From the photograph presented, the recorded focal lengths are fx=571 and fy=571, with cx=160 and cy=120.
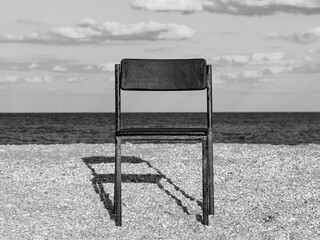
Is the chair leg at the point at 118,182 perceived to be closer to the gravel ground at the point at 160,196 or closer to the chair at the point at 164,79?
the chair at the point at 164,79

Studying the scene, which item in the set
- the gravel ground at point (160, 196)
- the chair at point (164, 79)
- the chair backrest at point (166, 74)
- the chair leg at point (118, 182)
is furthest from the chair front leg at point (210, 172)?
the chair leg at point (118, 182)

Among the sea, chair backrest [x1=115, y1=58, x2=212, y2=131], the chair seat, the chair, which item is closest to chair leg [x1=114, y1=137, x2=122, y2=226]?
the chair

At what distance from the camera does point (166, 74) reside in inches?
237

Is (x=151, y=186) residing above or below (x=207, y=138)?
below

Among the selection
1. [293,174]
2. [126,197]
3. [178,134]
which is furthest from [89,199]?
[293,174]

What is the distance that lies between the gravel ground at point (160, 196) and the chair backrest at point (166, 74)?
1.48 m

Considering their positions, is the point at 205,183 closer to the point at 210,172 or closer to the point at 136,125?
the point at 210,172

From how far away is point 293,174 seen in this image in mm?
9172

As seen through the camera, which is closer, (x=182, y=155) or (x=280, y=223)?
(x=280, y=223)

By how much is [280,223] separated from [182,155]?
5339mm

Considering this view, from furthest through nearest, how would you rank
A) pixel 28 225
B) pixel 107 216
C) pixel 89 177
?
pixel 89 177 < pixel 107 216 < pixel 28 225

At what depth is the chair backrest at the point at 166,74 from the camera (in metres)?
5.97

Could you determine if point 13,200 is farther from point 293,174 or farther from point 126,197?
point 293,174

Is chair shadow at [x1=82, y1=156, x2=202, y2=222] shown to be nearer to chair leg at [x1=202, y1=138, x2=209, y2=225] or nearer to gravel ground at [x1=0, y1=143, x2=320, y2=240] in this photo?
gravel ground at [x1=0, y1=143, x2=320, y2=240]
